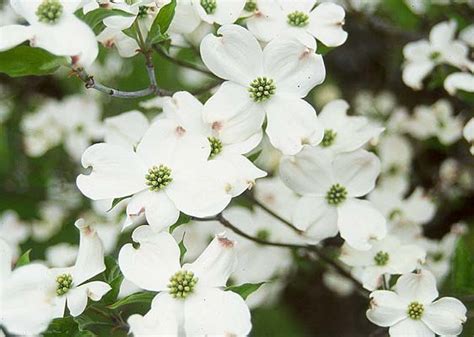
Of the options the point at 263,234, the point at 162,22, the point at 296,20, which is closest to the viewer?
the point at 162,22

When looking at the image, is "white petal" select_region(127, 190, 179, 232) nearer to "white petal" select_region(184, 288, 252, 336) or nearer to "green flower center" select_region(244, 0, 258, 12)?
"white petal" select_region(184, 288, 252, 336)

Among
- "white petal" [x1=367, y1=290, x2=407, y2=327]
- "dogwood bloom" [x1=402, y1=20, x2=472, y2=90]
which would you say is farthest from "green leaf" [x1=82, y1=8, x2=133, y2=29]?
"dogwood bloom" [x1=402, y1=20, x2=472, y2=90]

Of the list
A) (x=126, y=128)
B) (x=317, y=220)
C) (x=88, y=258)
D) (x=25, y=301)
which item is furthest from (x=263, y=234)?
(x=25, y=301)

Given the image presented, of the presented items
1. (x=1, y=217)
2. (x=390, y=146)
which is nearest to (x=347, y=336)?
(x=390, y=146)

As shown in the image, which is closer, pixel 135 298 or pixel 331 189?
pixel 135 298

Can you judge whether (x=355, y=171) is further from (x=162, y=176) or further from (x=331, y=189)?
(x=162, y=176)

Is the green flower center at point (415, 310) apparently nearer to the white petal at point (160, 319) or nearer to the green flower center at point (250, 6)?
the white petal at point (160, 319)
